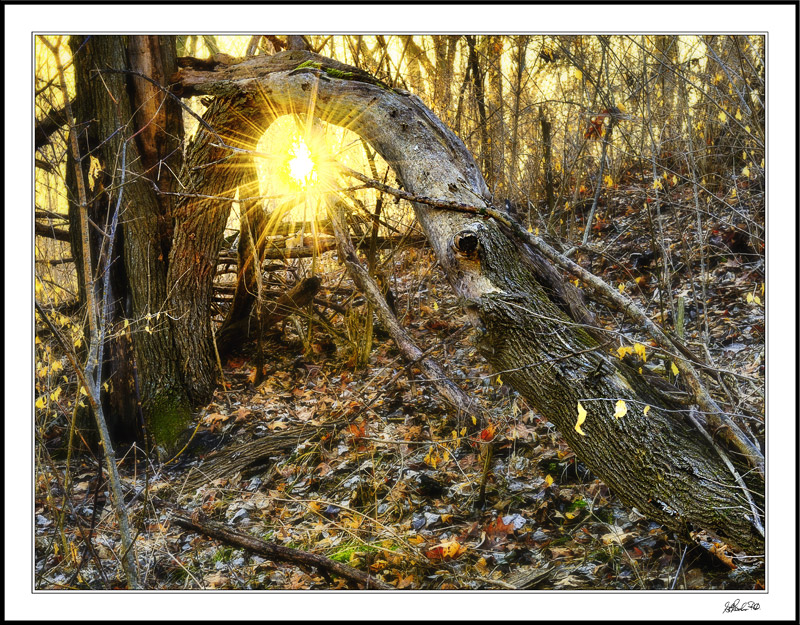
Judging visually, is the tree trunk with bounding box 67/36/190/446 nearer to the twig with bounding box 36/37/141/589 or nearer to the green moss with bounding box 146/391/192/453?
the green moss with bounding box 146/391/192/453

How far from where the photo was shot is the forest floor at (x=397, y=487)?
2885mm

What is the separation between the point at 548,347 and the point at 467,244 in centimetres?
66

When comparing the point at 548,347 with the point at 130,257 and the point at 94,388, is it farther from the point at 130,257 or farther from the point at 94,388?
the point at 130,257

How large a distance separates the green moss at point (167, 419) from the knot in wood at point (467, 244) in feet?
9.84

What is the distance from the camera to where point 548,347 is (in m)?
2.81

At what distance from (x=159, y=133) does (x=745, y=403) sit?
456cm

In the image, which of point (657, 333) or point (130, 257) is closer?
point (657, 333)

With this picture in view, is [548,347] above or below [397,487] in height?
above

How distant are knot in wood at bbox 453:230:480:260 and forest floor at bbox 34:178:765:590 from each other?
63cm

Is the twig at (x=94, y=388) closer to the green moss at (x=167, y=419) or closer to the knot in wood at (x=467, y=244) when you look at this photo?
the knot in wood at (x=467, y=244)

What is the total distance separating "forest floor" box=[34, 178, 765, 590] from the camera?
9.46 ft

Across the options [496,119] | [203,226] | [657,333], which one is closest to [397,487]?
[657,333]

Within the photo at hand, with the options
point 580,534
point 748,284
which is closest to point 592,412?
point 580,534
